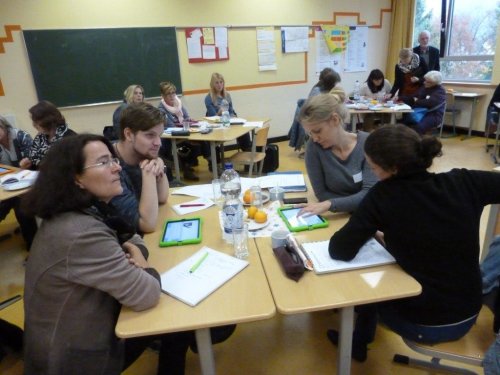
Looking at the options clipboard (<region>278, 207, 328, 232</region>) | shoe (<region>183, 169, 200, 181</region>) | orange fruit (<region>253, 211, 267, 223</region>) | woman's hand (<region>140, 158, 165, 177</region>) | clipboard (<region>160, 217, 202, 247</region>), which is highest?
woman's hand (<region>140, 158, 165, 177</region>)

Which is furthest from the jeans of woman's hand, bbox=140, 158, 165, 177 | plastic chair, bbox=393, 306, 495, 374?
→ woman's hand, bbox=140, 158, 165, 177

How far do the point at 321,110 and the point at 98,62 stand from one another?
4061 mm

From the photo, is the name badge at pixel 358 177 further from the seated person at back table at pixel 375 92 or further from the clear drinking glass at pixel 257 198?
the seated person at back table at pixel 375 92

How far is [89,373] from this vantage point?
1.15 metres

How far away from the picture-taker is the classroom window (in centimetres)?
572

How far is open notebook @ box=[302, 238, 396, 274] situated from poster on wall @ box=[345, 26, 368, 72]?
595 centimetres

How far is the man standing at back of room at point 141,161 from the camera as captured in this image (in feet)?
5.40

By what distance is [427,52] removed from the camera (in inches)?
241

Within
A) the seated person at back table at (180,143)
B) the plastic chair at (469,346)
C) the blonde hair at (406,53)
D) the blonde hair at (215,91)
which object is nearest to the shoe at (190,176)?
the seated person at back table at (180,143)

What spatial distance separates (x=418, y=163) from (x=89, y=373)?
52.0 inches

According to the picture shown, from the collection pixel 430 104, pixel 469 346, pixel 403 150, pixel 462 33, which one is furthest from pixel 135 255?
pixel 462 33

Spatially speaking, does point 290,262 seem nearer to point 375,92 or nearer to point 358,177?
point 358,177

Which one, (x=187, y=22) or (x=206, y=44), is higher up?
(x=187, y=22)

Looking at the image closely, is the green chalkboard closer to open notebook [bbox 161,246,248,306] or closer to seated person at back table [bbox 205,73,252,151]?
seated person at back table [bbox 205,73,252,151]
